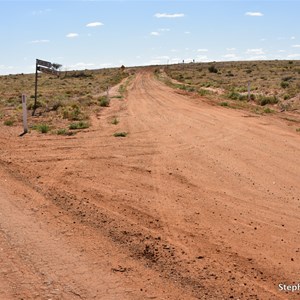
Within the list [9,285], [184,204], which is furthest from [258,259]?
[9,285]

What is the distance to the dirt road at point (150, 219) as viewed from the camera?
210 inches

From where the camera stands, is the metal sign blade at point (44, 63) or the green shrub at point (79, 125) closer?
the green shrub at point (79, 125)

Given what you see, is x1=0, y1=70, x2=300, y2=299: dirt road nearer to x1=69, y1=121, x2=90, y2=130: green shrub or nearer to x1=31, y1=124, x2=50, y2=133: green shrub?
x1=31, y1=124, x2=50, y2=133: green shrub

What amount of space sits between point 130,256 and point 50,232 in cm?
147

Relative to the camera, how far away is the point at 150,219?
7344 mm

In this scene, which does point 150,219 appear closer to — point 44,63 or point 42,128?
point 42,128

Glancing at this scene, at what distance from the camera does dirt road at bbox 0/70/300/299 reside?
5340 millimetres

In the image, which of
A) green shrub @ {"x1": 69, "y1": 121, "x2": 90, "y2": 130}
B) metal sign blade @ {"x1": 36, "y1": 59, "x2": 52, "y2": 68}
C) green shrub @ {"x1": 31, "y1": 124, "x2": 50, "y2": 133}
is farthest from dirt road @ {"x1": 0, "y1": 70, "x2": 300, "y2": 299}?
metal sign blade @ {"x1": 36, "y1": 59, "x2": 52, "y2": 68}

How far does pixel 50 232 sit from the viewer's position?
688cm

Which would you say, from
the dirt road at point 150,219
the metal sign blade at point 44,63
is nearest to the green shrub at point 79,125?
the dirt road at point 150,219

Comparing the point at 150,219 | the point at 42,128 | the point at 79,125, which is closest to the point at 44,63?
the point at 79,125

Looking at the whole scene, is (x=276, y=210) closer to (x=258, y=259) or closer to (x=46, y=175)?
(x=258, y=259)

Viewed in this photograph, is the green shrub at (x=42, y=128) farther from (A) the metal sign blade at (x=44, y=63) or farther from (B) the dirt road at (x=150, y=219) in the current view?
(A) the metal sign blade at (x=44, y=63)

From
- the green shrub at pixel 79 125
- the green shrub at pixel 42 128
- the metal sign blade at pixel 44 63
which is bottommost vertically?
the green shrub at pixel 42 128
